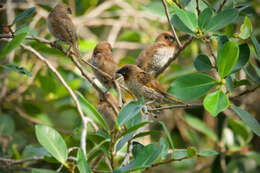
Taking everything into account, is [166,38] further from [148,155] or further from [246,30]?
[148,155]

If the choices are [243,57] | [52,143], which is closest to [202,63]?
[243,57]

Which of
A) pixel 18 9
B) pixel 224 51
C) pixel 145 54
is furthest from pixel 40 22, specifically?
pixel 224 51

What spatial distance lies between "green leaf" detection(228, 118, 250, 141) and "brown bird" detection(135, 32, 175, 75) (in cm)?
103

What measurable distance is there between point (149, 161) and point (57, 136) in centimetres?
58

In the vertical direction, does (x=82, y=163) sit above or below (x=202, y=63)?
below

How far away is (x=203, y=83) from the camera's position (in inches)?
79.5

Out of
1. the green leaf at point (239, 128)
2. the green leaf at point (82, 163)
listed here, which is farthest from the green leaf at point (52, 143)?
the green leaf at point (239, 128)

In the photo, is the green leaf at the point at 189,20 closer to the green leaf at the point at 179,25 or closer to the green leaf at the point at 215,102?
the green leaf at the point at 179,25

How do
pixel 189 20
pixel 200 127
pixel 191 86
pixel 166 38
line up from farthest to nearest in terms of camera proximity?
pixel 200 127 < pixel 166 38 < pixel 189 20 < pixel 191 86

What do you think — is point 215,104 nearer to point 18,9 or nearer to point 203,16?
point 203,16

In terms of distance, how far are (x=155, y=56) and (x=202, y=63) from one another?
5.70 ft

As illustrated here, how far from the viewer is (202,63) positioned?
2416 millimetres

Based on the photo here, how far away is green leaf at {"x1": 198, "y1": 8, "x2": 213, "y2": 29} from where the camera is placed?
7.12 ft

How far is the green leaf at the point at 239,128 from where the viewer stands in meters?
4.15
